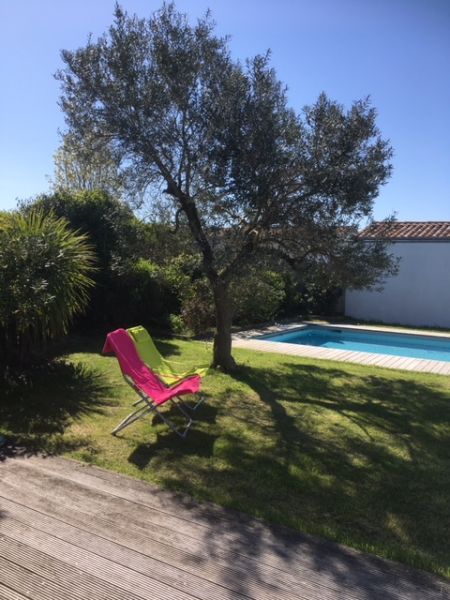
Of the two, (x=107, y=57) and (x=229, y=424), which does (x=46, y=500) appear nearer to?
(x=229, y=424)

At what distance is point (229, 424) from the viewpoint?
19.5 ft

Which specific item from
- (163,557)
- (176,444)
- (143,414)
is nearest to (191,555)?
(163,557)

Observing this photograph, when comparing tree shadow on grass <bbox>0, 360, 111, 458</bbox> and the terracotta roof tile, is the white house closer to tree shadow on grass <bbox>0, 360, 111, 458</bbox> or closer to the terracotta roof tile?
the terracotta roof tile

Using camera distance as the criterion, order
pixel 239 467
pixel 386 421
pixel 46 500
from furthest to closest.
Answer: pixel 386 421 → pixel 239 467 → pixel 46 500

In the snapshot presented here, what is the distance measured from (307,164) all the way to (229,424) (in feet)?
12.3

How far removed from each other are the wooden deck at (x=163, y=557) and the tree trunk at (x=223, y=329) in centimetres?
476

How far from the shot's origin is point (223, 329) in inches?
339

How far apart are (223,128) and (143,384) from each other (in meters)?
3.61

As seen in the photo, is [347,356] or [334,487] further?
[347,356]

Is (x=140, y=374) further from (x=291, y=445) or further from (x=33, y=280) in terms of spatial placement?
(x=33, y=280)

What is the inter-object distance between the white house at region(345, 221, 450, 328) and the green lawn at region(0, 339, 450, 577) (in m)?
10.9

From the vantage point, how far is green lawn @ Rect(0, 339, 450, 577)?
3705mm

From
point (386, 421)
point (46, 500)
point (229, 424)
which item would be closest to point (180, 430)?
point (229, 424)

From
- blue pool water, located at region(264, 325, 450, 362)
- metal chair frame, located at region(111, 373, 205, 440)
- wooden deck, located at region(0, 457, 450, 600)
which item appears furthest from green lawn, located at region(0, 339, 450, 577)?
blue pool water, located at region(264, 325, 450, 362)
